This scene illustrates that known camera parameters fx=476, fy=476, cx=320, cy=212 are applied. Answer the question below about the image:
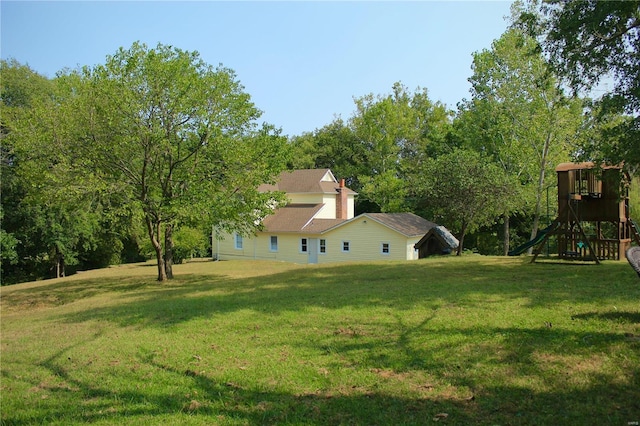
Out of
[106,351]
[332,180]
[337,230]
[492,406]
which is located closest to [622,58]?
[492,406]

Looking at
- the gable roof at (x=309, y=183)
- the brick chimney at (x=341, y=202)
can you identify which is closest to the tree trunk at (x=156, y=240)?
the gable roof at (x=309, y=183)

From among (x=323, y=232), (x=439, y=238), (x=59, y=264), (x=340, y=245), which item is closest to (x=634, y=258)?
(x=439, y=238)

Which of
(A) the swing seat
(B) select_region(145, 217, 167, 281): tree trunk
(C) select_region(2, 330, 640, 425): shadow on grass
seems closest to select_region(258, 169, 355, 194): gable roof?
(B) select_region(145, 217, 167, 281): tree trunk

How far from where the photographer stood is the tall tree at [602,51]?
11.2 metres

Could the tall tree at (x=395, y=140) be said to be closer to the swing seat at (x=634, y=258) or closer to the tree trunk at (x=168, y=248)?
the tree trunk at (x=168, y=248)

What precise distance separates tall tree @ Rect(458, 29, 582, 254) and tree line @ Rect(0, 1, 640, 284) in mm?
110

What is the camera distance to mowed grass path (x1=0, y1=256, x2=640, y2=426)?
481 centimetres

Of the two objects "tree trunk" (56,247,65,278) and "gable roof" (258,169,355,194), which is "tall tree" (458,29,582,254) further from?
"tree trunk" (56,247,65,278)

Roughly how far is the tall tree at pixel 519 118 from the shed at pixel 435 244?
4136mm

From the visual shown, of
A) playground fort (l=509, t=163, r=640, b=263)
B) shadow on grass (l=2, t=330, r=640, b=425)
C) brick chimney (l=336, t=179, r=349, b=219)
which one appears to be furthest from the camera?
brick chimney (l=336, t=179, r=349, b=219)

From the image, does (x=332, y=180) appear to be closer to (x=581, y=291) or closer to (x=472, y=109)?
(x=472, y=109)

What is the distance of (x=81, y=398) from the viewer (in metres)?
5.90

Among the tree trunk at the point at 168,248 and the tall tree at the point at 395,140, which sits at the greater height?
the tall tree at the point at 395,140

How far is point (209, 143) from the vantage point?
1889 cm
